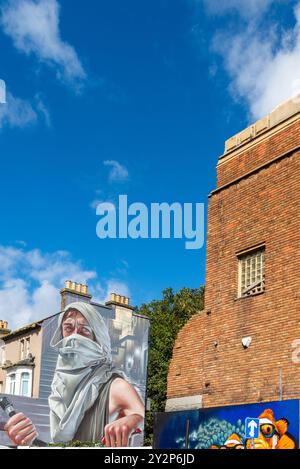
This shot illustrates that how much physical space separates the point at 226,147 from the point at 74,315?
22.3 metres

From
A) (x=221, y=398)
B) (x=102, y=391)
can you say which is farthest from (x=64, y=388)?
(x=221, y=398)

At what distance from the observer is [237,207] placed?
57.4 feet

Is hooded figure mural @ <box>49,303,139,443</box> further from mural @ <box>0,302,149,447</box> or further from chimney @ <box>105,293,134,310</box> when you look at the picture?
chimney @ <box>105,293,134,310</box>

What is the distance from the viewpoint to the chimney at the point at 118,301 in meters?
41.2

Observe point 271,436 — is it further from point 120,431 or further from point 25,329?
point 25,329

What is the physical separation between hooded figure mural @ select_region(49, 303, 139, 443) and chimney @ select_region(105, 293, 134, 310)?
1.79m

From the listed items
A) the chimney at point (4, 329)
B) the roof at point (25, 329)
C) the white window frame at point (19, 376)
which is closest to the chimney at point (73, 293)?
the roof at point (25, 329)

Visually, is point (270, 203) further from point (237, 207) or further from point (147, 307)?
point (147, 307)

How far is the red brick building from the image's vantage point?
603 inches

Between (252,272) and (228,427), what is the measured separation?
3.74 meters

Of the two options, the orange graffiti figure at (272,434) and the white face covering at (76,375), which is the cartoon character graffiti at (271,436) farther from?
the white face covering at (76,375)

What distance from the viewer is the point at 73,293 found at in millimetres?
39219

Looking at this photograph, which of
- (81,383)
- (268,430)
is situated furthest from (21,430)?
(268,430)

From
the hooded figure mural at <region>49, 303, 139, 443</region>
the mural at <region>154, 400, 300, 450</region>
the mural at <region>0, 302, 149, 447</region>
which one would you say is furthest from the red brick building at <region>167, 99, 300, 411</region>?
the mural at <region>0, 302, 149, 447</region>
